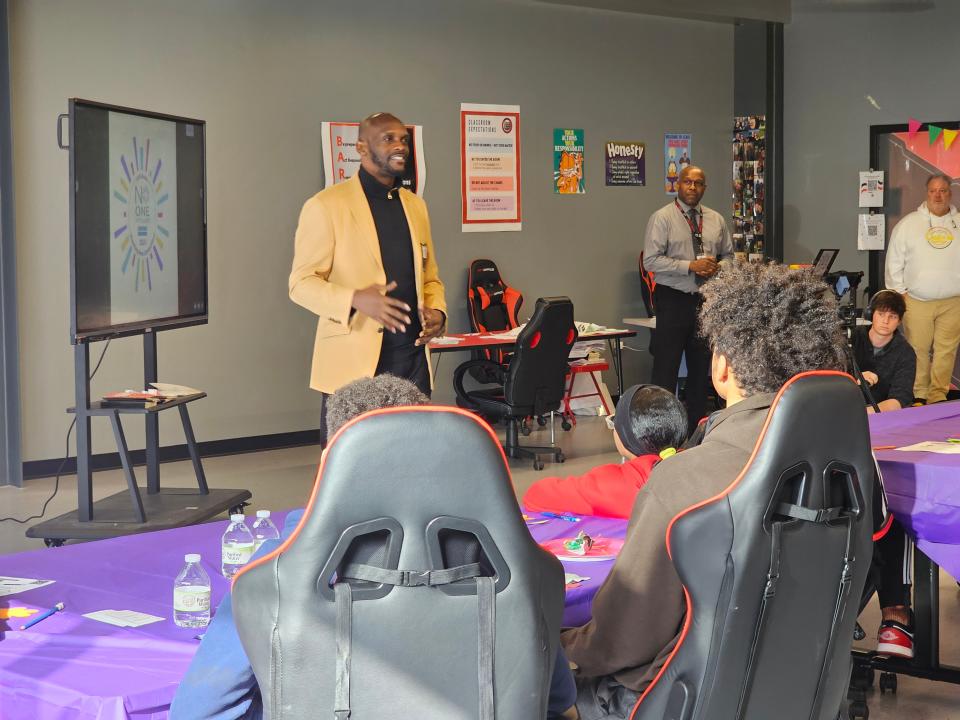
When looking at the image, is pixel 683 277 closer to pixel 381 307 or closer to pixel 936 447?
pixel 381 307

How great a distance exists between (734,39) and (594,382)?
3434 millimetres

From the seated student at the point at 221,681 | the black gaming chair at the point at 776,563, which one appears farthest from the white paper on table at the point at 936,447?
the seated student at the point at 221,681

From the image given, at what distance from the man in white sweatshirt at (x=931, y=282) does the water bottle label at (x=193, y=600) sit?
23.1 feet

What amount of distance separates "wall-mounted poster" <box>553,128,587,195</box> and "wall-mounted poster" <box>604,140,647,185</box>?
275 mm

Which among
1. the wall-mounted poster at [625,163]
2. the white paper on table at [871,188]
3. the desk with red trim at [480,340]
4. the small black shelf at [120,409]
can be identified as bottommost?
the small black shelf at [120,409]

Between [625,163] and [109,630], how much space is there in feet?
24.6

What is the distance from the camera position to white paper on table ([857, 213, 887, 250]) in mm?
9469

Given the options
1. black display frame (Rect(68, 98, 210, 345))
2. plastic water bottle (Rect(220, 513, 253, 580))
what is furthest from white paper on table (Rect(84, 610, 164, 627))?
black display frame (Rect(68, 98, 210, 345))

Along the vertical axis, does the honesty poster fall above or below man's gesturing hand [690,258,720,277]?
above

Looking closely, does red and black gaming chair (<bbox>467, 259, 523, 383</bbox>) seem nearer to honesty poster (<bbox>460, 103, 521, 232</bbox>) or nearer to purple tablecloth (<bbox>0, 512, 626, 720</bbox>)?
honesty poster (<bbox>460, 103, 521, 232</bbox>)

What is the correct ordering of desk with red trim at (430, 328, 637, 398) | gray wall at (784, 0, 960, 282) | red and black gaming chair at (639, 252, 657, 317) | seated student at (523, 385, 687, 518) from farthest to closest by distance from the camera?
gray wall at (784, 0, 960, 282)
red and black gaming chair at (639, 252, 657, 317)
desk with red trim at (430, 328, 637, 398)
seated student at (523, 385, 687, 518)

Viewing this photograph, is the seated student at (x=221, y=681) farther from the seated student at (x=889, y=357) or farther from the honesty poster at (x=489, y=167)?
the honesty poster at (x=489, y=167)

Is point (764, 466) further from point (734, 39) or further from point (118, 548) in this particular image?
point (734, 39)

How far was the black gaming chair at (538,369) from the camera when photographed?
6316 mm
